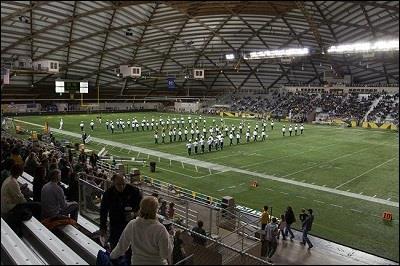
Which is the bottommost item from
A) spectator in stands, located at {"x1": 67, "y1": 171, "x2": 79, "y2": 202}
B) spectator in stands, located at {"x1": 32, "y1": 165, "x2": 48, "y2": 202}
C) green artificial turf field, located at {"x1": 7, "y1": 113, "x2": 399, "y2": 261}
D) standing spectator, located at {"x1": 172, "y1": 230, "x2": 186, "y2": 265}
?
green artificial turf field, located at {"x1": 7, "y1": 113, "x2": 399, "y2": 261}

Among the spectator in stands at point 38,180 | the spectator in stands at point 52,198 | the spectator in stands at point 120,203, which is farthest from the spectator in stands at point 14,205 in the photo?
the spectator in stands at point 120,203

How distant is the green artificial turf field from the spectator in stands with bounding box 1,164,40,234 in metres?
5.43

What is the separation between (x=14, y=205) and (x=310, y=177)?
641 inches

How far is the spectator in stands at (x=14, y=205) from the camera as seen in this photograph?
5219mm

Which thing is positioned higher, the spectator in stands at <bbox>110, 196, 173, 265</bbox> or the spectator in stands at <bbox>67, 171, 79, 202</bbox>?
the spectator in stands at <bbox>110, 196, 173, 265</bbox>

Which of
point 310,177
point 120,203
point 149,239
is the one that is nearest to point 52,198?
point 120,203

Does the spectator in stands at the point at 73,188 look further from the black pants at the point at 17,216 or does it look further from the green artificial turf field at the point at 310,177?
the green artificial turf field at the point at 310,177

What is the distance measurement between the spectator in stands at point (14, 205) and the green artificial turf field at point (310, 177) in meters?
5.43

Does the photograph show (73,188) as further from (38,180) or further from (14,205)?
(14,205)

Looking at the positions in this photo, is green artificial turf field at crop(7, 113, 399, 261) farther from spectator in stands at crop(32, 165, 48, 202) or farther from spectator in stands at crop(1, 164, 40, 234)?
spectator in stands at crop(32, 165, 48, 202)

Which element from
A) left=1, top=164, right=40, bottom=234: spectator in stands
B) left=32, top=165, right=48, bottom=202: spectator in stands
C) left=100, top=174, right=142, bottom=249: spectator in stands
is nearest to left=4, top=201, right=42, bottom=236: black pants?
left=1, top=164, right=40, bottom=234: spectator in stands

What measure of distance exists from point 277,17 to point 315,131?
49.3 feet

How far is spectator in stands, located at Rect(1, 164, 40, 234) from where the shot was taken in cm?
522

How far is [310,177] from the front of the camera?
19359mm
